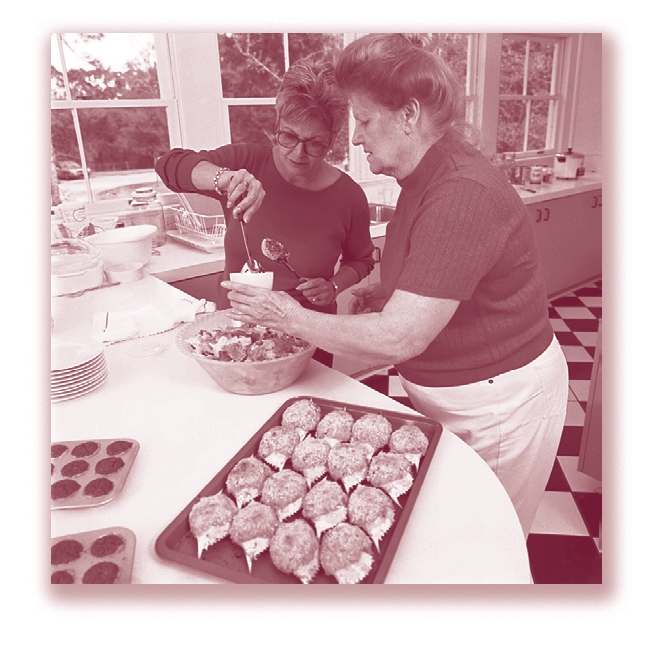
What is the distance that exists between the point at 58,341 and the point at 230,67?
6.27 feet

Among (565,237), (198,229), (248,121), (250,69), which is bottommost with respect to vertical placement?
(565,237)

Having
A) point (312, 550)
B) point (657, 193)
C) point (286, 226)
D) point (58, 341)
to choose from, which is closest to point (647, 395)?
point (657, 193)

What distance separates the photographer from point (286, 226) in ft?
5.56

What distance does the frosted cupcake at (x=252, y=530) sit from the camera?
0.78m

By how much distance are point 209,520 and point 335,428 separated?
1.02 feet

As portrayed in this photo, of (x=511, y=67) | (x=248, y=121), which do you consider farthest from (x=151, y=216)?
(x=511, y=67)

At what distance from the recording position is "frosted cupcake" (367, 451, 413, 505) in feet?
2.87

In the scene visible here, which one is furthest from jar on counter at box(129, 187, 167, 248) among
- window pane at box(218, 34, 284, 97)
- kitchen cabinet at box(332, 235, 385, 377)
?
kitchen cabinet at box(332, 235, 385, 377)

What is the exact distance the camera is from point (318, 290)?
5.41 feet

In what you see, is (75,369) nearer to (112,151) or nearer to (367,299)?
(367,299)

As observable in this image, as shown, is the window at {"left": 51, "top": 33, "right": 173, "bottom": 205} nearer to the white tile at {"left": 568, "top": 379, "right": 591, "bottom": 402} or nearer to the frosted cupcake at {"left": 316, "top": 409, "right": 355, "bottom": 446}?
the frosted cupcake at {"left": 316, "top": 409, "right": 355, "bottom": 446}

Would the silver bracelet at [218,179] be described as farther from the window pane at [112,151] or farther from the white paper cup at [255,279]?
the window pane at [112,151]

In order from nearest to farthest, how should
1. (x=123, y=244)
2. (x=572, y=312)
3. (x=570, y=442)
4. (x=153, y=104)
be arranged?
1. (x=123, y=244)
2. (x=570, y=442)
3. (x=153, y=104)
4. (x=572, y=312)

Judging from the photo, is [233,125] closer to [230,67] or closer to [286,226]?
[230,67]
